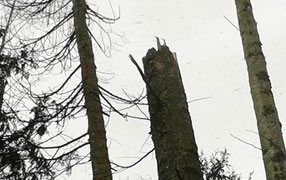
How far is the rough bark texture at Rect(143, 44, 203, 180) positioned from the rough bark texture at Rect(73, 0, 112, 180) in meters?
2.15

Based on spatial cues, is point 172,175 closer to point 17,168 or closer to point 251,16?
point 251,16

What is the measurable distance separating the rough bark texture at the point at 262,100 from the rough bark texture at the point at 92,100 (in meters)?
2.20

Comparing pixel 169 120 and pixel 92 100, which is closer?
pixel 169 120

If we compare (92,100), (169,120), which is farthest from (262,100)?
(92,100)

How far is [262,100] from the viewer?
13.6 feet

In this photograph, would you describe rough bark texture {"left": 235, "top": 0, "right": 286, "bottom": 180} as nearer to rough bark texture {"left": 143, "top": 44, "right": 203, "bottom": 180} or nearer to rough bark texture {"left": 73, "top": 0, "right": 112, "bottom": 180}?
rough bark texture {"left": 143, "top": 44, "right": 203, "bottom": 180}

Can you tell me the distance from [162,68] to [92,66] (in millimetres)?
2719

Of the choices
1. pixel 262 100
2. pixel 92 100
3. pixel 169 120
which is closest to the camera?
Answer: pixel 169 120

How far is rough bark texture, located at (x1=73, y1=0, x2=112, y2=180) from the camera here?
17.9 ft

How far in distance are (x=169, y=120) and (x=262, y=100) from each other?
1.25 meters

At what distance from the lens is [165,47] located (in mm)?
3783

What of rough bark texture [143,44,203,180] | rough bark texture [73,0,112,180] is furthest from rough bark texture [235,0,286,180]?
rough bark texture [73,0,112,180]

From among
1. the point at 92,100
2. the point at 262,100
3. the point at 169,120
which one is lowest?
the point at 169,120

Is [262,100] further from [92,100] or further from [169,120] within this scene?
[92,100]
